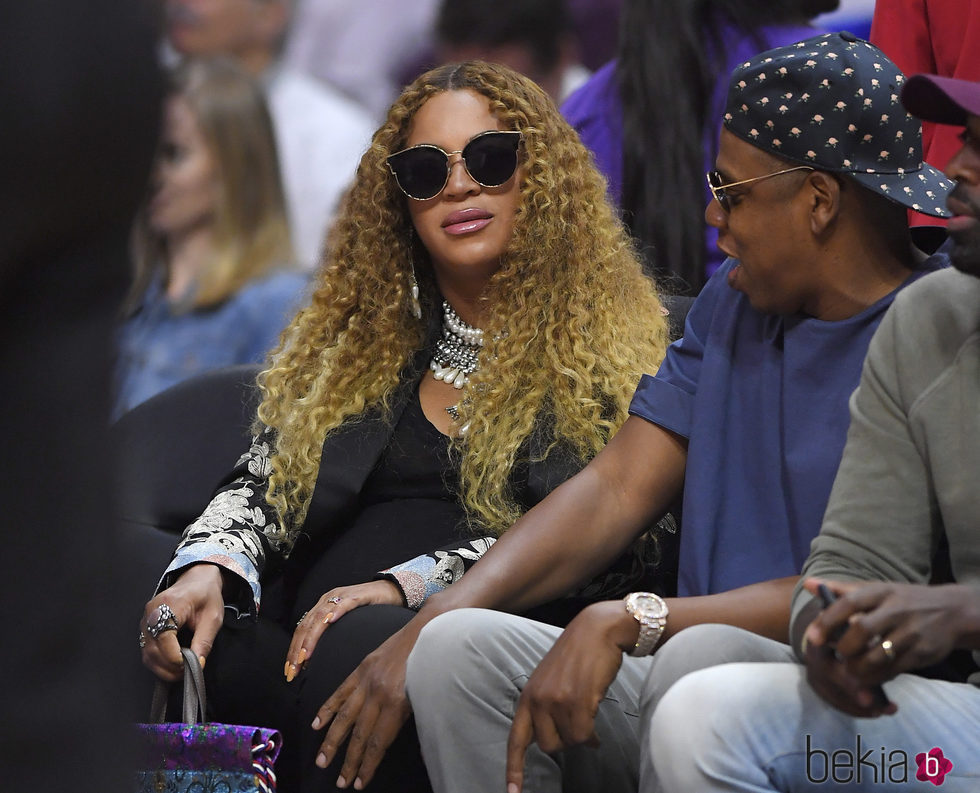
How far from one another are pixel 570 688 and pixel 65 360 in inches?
44.5

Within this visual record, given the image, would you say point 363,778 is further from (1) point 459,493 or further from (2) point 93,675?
(2) point 93,675

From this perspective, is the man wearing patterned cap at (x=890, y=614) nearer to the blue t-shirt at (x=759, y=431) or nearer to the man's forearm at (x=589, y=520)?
the blue t-shirt at (x=759, y=431)

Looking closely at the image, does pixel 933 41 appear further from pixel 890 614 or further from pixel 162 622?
pixel 162 622

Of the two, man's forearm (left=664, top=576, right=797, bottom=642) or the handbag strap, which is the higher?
man's forearm (left=664, top=576, right=797, bottom=642)

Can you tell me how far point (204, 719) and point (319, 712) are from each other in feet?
0.83

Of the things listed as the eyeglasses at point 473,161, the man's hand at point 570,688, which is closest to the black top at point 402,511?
the eyeglasses at point 473,161

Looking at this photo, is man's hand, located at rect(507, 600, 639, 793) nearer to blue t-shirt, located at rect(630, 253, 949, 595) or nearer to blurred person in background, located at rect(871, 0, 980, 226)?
blue t-shirt, located at rect(630, 253, 949, 595)

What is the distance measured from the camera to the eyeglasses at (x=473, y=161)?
10.2 feet

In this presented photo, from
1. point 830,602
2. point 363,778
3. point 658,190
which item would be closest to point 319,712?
point 363,778

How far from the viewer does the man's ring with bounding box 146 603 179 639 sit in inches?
103

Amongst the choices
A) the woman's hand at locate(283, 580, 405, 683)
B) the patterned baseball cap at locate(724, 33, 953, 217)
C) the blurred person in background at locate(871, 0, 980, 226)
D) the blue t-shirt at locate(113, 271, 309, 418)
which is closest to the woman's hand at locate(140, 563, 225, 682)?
the woman's hand at locate(283, 580, 405, 683)

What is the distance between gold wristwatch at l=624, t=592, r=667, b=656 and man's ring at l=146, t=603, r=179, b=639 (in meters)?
0.91

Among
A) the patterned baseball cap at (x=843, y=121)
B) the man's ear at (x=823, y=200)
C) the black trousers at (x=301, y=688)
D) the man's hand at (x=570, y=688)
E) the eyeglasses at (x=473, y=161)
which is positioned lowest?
the black trousers at (x=301, y=688)

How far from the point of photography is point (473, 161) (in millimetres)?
3100
